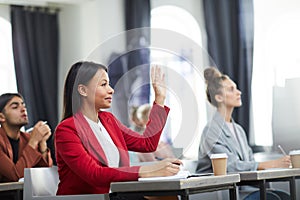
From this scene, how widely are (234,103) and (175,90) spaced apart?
5.77ft

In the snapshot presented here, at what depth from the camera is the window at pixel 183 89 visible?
2.44 m

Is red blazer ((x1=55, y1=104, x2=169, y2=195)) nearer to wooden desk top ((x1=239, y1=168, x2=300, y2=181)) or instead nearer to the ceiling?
wooden desk top ((x1=239, y1=168, x2=300, y2=181))

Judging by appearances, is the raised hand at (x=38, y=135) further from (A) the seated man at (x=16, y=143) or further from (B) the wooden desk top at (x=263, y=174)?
(B) the wooden desk top at (x=263, y=174)

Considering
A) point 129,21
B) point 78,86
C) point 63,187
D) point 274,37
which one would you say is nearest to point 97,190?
point 63,187

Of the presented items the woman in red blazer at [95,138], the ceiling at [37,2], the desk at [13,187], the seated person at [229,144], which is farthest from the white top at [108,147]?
the ceiling at [37,2]

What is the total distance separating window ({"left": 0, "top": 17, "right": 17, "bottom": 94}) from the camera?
22.3ft

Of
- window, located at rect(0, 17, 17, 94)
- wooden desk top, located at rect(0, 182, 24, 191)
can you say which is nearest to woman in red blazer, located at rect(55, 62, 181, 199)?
wooden desk top, located at rect(0, 182, 24, 191)

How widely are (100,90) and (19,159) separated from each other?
2088mm

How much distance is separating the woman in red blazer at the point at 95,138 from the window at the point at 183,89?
43 mm

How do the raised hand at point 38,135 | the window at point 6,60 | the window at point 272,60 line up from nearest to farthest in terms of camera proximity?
Result: the raised hand at point 38,135 → the window at point 272,60 → the window at point 6,60

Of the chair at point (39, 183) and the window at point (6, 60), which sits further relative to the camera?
the window at point (6, 60)

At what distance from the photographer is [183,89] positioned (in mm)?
2518

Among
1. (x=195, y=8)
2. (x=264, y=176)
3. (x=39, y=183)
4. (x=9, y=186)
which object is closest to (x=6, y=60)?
(x=195, y=8)

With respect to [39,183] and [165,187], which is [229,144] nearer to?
[39,183]
